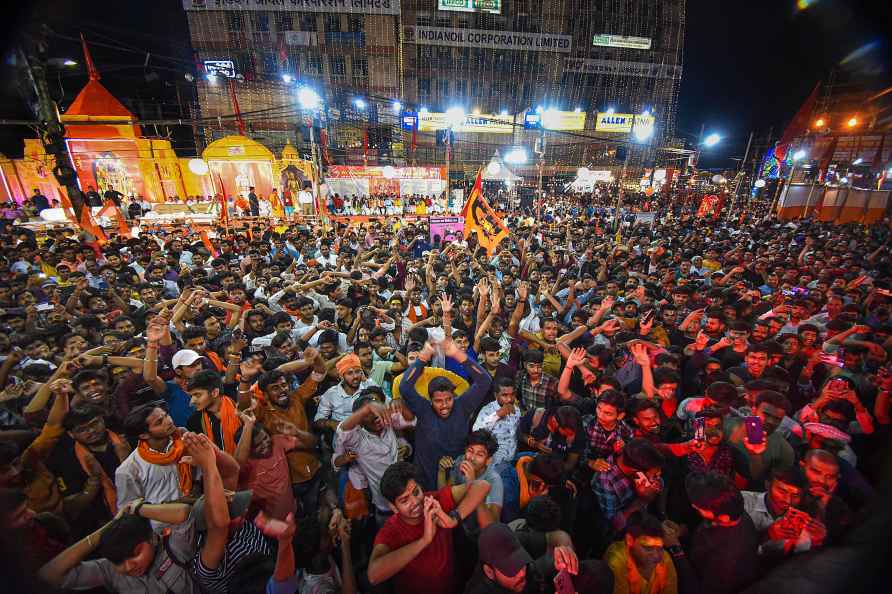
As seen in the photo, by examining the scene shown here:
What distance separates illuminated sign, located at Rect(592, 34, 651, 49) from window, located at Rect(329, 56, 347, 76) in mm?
24710

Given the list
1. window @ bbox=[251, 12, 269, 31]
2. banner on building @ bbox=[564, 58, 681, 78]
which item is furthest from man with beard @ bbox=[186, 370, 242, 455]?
banner on building @ bbox=[564, 58, 681, 78]

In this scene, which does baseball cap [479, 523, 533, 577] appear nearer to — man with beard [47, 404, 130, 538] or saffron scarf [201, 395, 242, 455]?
saffron scarf [201, 395, 242, 455]

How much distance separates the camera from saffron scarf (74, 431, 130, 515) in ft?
8.20

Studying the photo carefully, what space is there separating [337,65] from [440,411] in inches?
1377

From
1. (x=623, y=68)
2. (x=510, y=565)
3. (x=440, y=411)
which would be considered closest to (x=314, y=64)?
(x=623, y=68)

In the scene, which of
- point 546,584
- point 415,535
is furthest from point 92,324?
point 546,584

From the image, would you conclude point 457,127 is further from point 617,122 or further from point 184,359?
point 184,359

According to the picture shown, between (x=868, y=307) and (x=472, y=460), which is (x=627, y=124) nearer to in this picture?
(x=868, y=307)

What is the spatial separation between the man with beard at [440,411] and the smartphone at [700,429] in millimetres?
1696

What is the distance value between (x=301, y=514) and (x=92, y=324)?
153 inches

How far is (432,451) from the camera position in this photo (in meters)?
2.91

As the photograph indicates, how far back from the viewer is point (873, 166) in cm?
1773

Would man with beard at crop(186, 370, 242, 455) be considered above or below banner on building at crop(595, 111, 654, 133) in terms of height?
below

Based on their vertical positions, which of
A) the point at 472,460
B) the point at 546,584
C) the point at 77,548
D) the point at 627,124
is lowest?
the point at 546,584
